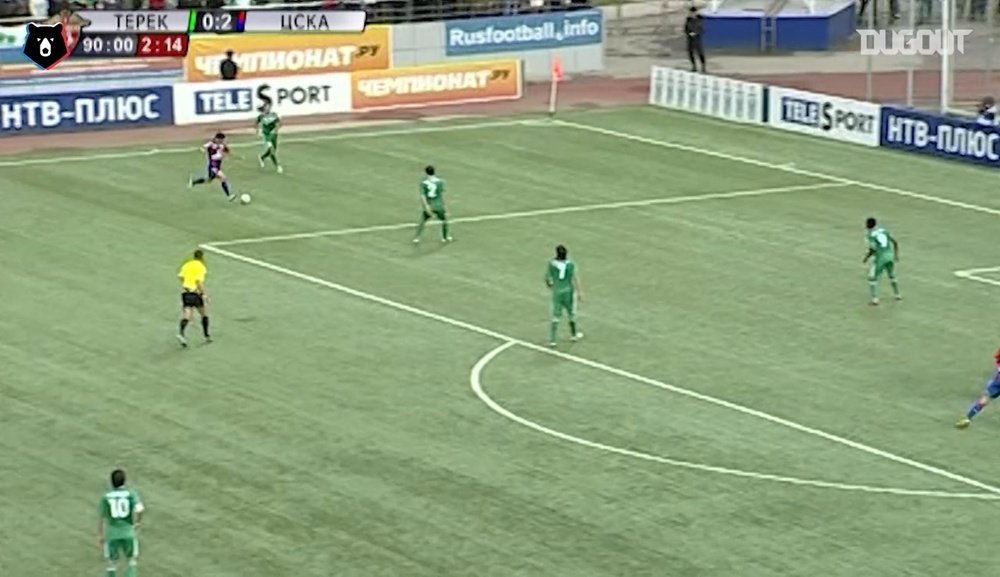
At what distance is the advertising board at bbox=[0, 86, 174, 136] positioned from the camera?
65500 mm

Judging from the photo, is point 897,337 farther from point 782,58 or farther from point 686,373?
point 782,58

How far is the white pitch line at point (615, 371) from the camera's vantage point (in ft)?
117

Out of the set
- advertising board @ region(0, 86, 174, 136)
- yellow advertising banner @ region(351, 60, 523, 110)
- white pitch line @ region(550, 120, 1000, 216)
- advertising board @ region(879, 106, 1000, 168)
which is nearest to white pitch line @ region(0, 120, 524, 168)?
white pitch line @ region(550, 120, 1000, 216)

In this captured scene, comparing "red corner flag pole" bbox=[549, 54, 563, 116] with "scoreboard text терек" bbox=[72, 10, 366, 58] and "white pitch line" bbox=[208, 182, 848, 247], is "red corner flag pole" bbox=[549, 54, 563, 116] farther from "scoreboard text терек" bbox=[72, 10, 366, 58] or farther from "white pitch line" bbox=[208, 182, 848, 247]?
"white pitch line" bbox=[208, 182, 848, 247]

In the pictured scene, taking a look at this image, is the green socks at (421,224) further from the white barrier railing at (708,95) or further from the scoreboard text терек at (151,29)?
the scoreboard text терек at (151,29)

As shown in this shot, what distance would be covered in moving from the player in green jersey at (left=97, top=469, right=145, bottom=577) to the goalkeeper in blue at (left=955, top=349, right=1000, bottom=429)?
46.0 feet

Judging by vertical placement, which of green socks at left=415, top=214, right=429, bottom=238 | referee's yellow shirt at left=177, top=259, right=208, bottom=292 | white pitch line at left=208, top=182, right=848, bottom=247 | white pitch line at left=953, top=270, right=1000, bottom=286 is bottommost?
white pitch line at left=953, top=270, right=1000, bottom=286

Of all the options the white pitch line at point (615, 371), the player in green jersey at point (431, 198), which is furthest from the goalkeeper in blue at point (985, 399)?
the player in green jersey at point (431, 198)

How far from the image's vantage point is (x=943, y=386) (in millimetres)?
40250

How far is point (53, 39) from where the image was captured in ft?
228

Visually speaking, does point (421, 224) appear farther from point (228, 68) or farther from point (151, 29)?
point (151, 29)

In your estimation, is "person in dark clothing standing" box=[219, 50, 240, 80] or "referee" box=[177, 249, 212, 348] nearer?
"referee" box=[177, 249, 212, 348]

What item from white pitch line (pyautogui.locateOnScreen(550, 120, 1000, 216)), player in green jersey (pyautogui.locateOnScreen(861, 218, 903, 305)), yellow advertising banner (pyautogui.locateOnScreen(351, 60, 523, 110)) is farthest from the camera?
yellow advertising banner (pyautogui.locateOnScreen(351, 60, 523, 110))

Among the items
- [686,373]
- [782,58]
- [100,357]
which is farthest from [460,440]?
[782,58]
